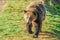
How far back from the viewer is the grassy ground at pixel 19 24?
24.8 feet

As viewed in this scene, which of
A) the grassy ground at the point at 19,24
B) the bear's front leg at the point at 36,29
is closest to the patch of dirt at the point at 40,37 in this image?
the grassy ground at the point at 19,24

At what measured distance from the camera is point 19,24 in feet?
28.0

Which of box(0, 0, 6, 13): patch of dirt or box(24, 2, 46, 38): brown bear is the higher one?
box(0, 0, 6, 13): patch of dirt

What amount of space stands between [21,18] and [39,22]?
6.21 ft

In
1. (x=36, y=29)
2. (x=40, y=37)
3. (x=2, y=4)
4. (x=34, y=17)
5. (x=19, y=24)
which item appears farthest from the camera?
(x=2, y=4)

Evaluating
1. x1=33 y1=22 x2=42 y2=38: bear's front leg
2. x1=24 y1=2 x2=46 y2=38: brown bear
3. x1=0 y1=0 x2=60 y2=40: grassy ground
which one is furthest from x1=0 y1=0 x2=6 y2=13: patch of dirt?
x1=33 y1=22 x2=42 y2=38: bear's front leg

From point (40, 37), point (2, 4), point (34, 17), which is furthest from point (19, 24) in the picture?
point (2, 4)

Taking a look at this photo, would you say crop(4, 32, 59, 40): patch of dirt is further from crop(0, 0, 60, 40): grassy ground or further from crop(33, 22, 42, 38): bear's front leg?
crop(33, 22, 42, 38): bear's front leg

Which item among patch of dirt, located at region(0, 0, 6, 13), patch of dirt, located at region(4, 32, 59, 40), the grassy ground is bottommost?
patch of dirt, located at region(4, 32, 59, 40)

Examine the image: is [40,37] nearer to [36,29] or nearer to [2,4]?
[36,29]

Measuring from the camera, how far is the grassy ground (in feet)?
24.8

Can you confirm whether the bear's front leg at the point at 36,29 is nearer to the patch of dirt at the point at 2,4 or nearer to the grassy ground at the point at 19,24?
the grassy ground at the point at 19,24

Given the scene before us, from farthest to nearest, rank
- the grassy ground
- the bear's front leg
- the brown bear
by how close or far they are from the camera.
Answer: the grassy ground, the bear's front leg, the brown bear

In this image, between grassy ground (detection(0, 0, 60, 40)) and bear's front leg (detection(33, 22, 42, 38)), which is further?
grassy ground (detection(0, 0, 60, 40))
